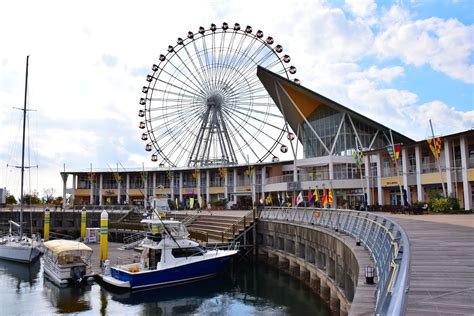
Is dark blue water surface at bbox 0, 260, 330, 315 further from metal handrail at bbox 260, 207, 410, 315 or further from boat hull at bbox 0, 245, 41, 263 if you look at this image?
boat hull at bbox 0, 245, 41, 263

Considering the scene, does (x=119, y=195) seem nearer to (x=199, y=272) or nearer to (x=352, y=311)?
(x=199, y=272)

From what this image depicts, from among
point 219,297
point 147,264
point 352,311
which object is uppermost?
point 352,311

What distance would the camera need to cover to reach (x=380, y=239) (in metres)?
11.2

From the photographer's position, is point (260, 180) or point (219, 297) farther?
point (260, 180)

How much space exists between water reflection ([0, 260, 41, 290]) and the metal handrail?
59.0ft

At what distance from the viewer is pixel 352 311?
6996 millimetres

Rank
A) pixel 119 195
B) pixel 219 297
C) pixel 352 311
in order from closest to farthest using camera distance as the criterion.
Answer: pixel 352 311 → pixel 219 297 → pixel 119 195

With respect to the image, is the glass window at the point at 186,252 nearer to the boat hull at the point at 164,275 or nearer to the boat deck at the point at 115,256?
the boat hull at the point at 164,275

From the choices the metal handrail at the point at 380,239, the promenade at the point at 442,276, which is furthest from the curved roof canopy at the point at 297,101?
the promenade at the point at 442,276

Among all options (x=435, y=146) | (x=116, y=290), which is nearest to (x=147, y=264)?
(x=116, y=290)

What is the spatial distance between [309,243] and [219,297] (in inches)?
250

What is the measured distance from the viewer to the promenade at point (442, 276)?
6184 mm

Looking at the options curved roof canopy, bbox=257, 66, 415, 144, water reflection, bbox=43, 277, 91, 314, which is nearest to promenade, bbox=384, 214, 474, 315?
water reflection, bbox=43, 277, 91, 314

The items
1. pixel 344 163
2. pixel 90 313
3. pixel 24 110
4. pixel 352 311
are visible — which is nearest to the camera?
pixel 352 311
